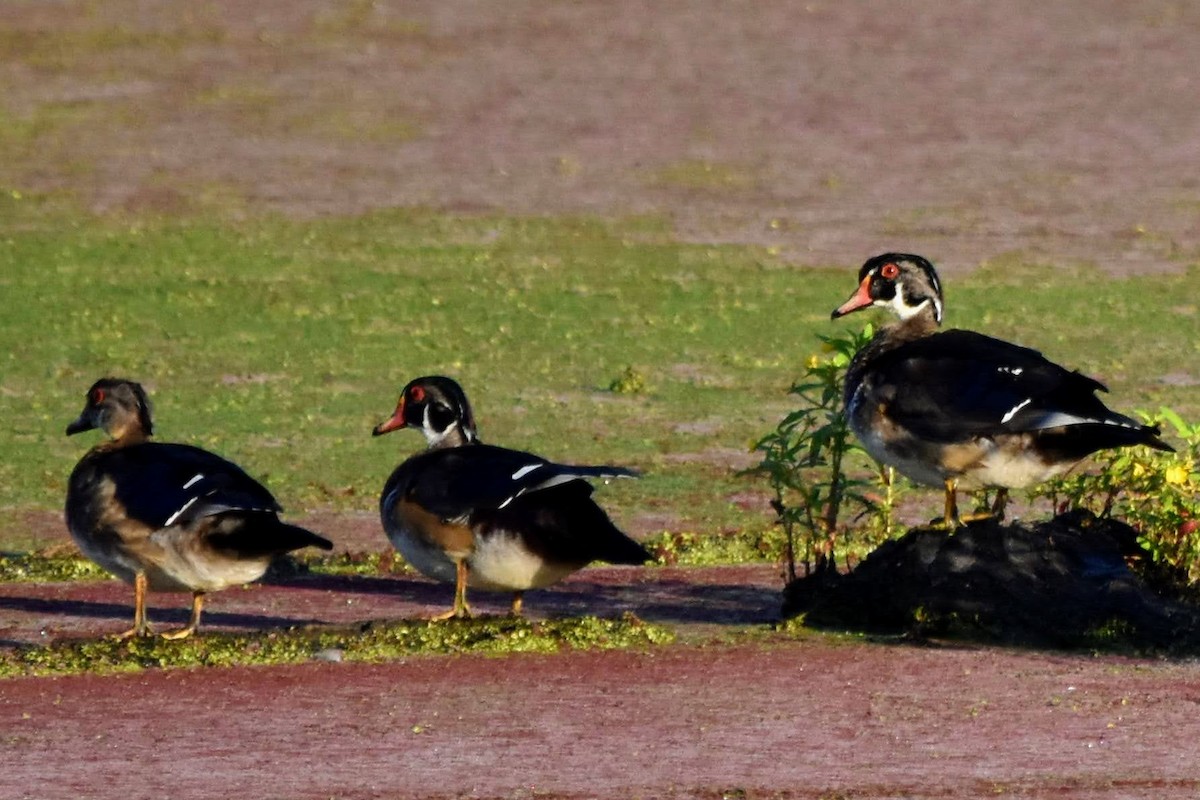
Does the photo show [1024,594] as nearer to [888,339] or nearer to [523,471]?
[888,339]

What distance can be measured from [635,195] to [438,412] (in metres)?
10.5

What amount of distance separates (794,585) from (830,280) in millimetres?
8700

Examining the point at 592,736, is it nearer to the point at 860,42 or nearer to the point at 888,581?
the point at 888,581

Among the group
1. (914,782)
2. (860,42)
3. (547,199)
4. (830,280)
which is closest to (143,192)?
(547,199)

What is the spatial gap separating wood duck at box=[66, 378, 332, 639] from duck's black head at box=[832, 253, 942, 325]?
93.1 inches

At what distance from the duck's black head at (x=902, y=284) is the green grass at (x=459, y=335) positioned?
6.96ft

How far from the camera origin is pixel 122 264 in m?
17.8

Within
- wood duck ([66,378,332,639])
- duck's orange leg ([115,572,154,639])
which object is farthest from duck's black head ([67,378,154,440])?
duck's orange leg ([115,572,154,639])

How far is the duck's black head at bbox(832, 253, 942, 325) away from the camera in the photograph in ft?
30.6

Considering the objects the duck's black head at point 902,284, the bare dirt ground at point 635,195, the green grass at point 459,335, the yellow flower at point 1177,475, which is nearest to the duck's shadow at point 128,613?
the bare dirt ground at point 635,195

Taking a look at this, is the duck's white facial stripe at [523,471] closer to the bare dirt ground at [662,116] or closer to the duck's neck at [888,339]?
the duck's neck at [888,339]

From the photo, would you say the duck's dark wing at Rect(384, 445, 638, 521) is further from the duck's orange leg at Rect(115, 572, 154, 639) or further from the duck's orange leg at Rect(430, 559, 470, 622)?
the duck's orange leg at Rect(115, 572, 154, 639)

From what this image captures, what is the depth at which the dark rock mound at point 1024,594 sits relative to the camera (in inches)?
335

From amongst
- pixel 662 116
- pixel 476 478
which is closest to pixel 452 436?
pixel 476 478
